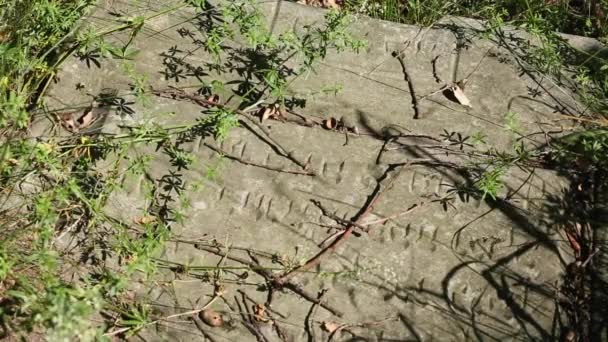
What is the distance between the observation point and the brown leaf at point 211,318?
2.80m

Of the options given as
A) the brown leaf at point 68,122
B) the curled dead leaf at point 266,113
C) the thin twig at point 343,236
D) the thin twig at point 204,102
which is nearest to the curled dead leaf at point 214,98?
the thin twig at point 204,102

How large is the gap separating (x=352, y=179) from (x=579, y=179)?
1.04 m

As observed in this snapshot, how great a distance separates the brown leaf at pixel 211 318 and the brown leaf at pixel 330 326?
15.8 inches

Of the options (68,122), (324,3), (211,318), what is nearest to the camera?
(211,318)

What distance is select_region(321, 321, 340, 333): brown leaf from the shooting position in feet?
9.26

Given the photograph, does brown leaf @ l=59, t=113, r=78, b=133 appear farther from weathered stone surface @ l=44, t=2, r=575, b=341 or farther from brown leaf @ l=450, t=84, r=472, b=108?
brown leaf @ l=450, t=84, r=472, b=108

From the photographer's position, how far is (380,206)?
3.12m

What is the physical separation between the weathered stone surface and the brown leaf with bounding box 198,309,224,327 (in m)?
0.03

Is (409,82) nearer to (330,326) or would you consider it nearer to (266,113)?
(266,113)

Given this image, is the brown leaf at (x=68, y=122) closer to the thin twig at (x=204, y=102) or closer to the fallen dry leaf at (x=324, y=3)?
the thin twig at (x=204, y=102)

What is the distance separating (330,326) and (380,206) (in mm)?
589

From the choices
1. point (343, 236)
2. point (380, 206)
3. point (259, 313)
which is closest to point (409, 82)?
point (380, 206)

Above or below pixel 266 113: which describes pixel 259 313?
below

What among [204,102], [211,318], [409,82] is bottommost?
[211,318]
